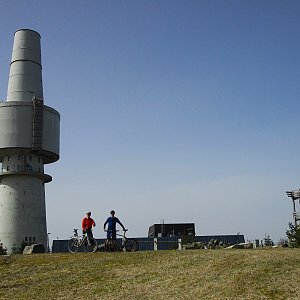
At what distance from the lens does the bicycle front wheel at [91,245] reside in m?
24.1

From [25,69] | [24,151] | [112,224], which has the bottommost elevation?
[112,224]

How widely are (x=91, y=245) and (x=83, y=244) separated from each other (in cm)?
50

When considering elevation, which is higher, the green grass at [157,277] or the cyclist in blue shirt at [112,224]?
the cyclist in blue shirt at [112,224]

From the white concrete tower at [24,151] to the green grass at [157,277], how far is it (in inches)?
872

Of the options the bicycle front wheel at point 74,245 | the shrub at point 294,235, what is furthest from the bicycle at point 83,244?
the shrub at point 294,235

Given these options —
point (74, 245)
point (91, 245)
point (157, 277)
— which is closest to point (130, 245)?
point (91, 245)

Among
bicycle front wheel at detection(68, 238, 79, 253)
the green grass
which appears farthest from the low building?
the green grass

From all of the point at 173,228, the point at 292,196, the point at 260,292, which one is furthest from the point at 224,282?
the point at 173,228

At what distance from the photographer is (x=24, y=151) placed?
138 feet

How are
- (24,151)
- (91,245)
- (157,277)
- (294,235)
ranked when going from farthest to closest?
(24,151), (294,235), (91,245), (157,277)

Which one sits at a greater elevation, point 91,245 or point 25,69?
point 25,69

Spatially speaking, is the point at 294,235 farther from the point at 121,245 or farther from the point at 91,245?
the point at 91,245

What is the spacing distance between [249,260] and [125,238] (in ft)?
30.7

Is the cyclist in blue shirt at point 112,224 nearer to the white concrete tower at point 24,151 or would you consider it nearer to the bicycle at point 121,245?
the bicycle at point 121,245
